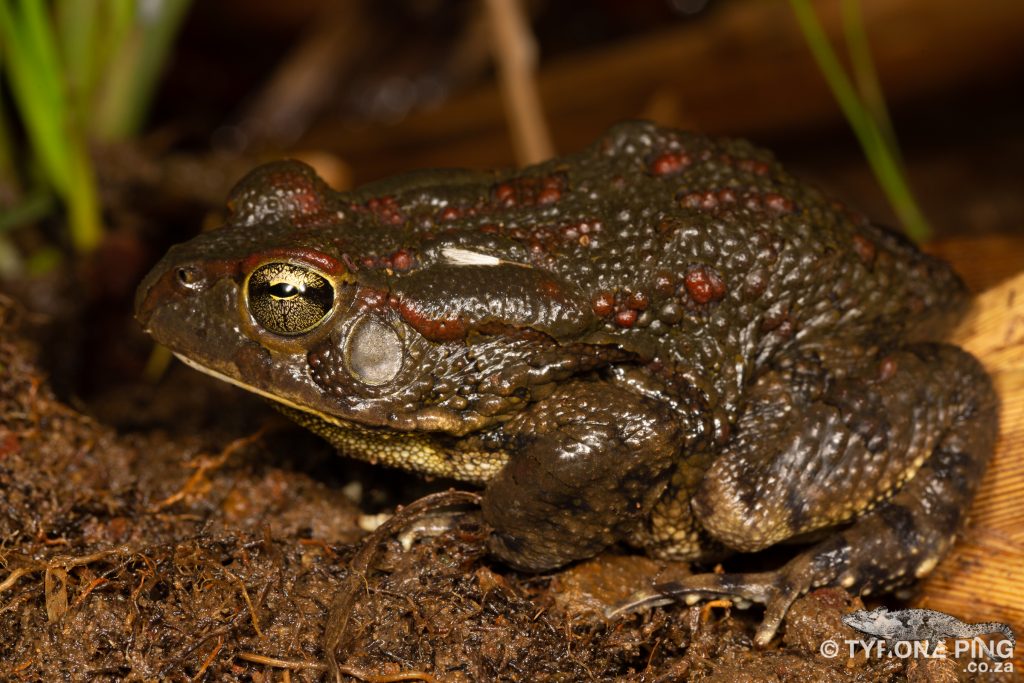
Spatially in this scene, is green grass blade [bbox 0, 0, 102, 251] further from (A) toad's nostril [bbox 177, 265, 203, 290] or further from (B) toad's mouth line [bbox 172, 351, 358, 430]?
(B) toad's mouth line [bbox 172, 351, 358, 430]

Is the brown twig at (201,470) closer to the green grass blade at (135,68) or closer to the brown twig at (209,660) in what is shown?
the brown twig at (209,660)

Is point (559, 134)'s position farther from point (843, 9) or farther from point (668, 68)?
point (843, 9)

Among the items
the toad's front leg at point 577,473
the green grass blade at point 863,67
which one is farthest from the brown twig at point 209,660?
the green grass blade at point 863,67

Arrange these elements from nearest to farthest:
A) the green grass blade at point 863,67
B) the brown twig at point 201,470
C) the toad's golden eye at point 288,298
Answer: the toad's golden eye at point 288,298 < the brown twig at point 201,470 < the green grass blade at point 863,67

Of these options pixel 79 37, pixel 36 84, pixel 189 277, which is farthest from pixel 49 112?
pixel 189 277

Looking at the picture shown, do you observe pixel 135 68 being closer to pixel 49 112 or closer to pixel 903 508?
pixel 49 112
